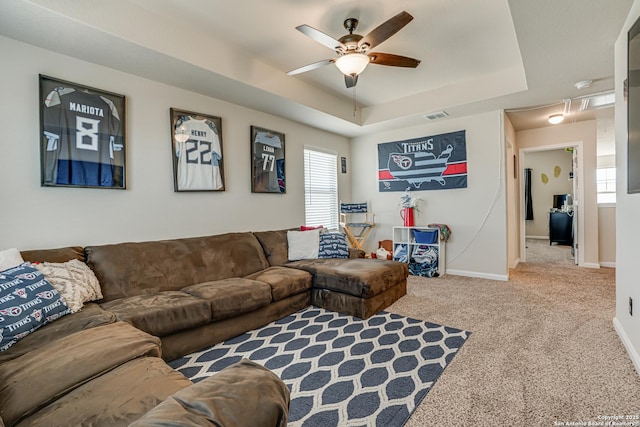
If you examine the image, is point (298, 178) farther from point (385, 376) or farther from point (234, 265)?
point (385, 376)

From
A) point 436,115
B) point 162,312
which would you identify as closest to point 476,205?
point 436,115

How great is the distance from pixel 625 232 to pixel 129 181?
431 centimetres

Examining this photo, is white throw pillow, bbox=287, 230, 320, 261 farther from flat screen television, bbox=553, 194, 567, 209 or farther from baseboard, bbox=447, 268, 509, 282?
flat screen television, bbox=553, 194, 567, 209

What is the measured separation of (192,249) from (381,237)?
3.46 m

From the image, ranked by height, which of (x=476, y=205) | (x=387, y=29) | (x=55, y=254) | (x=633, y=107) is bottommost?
(x=55, y=254)

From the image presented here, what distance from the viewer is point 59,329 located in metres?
1.66

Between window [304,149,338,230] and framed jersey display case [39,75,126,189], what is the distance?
2690mm

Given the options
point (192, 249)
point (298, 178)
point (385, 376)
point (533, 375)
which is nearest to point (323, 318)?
point (385, 376)

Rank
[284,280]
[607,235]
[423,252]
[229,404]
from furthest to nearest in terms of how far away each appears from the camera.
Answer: [607,235] → [423,252] → [284,280] → [229,404]

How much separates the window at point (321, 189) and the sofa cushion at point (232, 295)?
2.24 metres

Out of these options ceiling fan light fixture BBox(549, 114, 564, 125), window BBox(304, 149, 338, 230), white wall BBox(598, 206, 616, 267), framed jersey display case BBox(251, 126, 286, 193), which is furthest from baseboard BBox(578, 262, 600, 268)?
framed jersey display case BBox(251, 126, 286, 193)

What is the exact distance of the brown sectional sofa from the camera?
913 mm

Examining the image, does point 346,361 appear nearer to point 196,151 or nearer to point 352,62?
point 352,62

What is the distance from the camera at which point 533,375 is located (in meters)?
1.92
